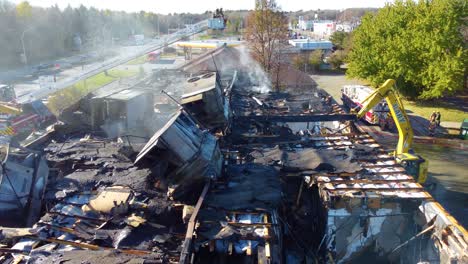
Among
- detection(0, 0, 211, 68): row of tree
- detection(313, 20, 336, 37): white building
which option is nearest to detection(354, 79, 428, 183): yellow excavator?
detection(0, 0, 211, 68): row of tree

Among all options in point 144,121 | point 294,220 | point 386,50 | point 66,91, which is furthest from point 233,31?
point 294,220

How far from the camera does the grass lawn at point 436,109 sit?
24.3 meters

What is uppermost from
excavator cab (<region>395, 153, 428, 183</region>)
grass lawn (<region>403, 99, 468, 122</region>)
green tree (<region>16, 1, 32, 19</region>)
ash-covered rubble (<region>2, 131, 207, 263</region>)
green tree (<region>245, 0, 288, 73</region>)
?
green tree (<region>16, 1, 32, 19</region>)

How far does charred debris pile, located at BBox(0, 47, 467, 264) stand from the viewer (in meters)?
6.59

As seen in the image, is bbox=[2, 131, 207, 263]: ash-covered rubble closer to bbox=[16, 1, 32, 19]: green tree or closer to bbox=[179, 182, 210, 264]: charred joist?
bbox=[179, 182, 210, 264]: charred joist

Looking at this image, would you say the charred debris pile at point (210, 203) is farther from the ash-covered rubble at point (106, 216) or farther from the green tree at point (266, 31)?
the green tree at point (266, 31)

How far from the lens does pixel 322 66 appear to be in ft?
144

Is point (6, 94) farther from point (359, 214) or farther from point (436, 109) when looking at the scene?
point (436, 109)

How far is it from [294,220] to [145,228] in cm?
402

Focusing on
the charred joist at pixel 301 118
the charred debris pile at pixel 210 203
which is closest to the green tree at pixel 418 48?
the charred joist at pixel 301 118

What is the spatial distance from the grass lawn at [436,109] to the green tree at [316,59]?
51.4 feet

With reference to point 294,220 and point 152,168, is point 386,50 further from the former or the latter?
point 152,168

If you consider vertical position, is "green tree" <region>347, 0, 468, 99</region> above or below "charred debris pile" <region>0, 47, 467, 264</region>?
above

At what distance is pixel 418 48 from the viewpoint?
85.1ft
